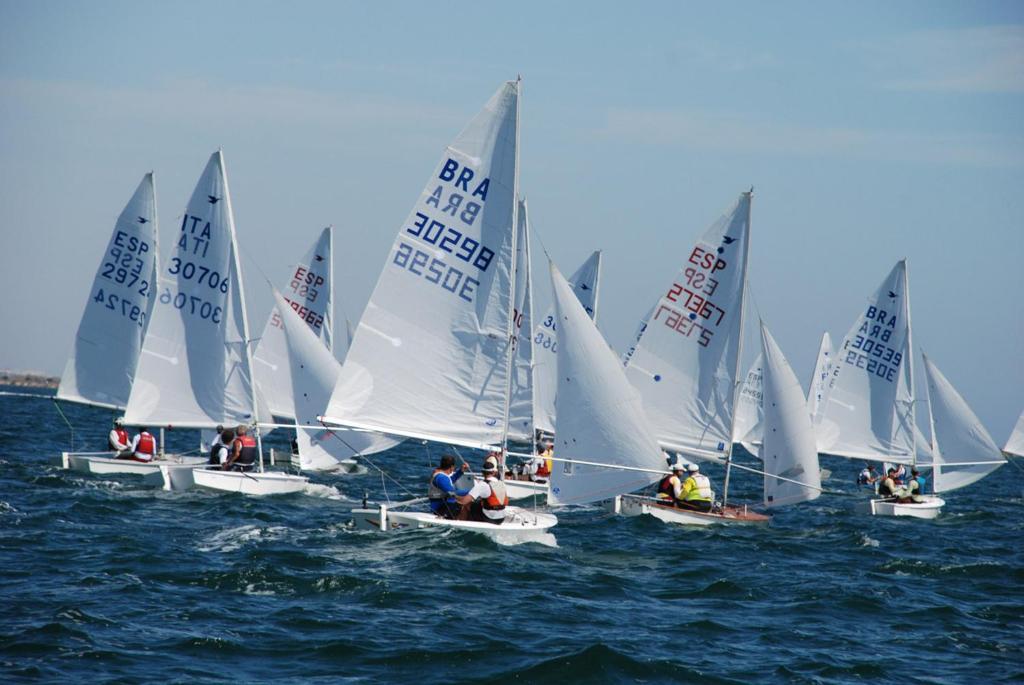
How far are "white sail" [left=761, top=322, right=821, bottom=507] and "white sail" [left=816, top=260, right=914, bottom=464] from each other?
868cm

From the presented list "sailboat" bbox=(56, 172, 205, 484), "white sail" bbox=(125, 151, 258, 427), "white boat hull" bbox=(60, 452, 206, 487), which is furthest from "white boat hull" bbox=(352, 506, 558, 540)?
"sailboat" bbox=(56, 172, 205, 484)

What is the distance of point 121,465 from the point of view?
86.7ft

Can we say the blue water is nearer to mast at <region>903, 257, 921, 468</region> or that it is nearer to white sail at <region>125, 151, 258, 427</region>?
white sail at <region>125, 151, 258, 427</region>

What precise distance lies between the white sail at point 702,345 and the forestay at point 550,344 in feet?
14.9

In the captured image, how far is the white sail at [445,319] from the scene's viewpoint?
63.5 ft

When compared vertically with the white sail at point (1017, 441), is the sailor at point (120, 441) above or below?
below

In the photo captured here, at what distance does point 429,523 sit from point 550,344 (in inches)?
659

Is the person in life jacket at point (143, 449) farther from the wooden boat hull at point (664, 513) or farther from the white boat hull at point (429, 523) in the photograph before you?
the wooden boat hull at point (664, 513)

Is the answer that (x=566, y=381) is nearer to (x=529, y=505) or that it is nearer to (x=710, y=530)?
(x=710, y=530)

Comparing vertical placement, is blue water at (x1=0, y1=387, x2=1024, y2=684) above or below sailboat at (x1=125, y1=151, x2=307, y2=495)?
below

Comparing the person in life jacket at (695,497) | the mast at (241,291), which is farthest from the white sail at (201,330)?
the person in life jacket at (695,497)

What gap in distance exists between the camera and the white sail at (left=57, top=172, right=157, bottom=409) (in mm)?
30609

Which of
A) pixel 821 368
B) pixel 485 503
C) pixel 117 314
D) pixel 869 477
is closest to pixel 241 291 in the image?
pixel 117 314

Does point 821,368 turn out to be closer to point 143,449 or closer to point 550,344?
point 550,344
